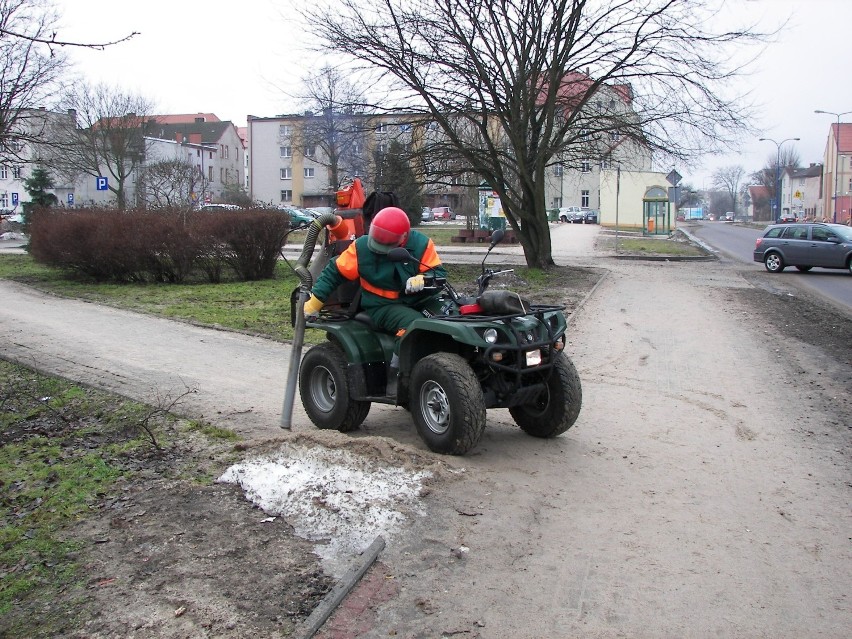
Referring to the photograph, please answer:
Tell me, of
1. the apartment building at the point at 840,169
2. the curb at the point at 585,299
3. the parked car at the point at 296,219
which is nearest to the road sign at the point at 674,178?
the curb at the point at 585,299

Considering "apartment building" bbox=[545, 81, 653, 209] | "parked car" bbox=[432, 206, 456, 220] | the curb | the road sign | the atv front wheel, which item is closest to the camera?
the atv front wheel

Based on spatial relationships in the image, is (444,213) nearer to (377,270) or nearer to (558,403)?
(377,270)

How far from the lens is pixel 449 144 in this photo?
71.5 feet

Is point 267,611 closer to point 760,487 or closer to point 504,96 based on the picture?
point 760,487

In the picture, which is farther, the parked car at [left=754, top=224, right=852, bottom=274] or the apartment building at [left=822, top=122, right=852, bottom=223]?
the apartment building at [left=822, top=122, right=852, bottom=223]

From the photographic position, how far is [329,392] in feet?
22.3

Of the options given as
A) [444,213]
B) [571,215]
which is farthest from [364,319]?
[444,213]

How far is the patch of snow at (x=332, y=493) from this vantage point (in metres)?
4.51

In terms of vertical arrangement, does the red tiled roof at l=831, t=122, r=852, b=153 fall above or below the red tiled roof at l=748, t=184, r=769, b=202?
above

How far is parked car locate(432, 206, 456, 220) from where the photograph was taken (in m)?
78.3

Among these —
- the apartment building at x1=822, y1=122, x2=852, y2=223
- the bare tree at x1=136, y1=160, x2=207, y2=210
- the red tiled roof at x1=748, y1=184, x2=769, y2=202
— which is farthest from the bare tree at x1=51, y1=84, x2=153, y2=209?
the red tiled roof at x1=748, y1=184, x2=769, y2=202

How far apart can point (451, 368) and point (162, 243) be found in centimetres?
1429

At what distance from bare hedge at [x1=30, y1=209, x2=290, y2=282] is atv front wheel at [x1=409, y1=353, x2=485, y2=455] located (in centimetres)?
1278

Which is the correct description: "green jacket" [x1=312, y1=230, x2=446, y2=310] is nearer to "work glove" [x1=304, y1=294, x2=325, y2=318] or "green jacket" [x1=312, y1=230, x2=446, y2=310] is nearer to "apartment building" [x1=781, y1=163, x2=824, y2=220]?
"work glove" [x1=304, y1=294, x2=325, y2=318]
